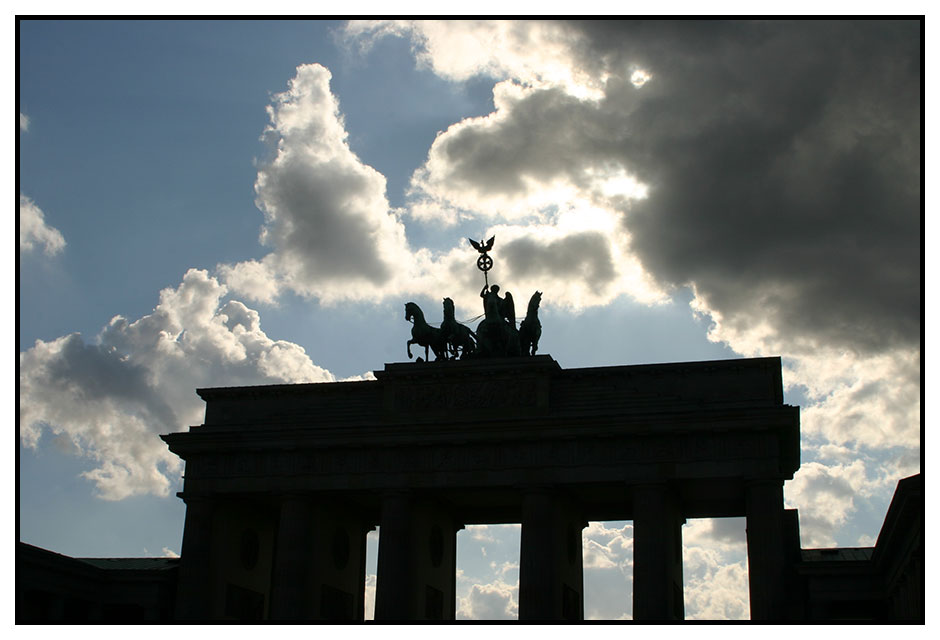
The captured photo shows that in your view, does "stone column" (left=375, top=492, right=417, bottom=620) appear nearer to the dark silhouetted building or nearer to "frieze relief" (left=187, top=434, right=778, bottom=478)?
the dark silhouetted building

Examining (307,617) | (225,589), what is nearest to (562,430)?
(307,617)

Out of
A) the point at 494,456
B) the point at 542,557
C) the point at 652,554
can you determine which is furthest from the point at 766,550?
the point at 494,456

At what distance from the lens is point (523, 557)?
5047 centimetres

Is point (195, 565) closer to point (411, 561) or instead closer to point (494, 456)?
point (411, 561)

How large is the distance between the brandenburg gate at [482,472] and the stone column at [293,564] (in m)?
0.09

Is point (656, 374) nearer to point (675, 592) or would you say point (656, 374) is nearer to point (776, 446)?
point (776, 446)

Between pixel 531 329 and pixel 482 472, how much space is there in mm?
7801

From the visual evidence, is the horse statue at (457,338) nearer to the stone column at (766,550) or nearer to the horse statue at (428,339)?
the horse statue at (428,339)

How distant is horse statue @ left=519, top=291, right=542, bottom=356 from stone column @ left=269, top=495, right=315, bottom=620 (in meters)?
12.9

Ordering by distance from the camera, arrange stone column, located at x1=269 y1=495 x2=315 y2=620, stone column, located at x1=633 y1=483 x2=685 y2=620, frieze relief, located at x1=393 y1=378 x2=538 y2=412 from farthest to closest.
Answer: frieze relief, located at x1=393 y1=378 x2=538 y2=412
stone column, located at x1=269 y1=495 x2=315 y2=620
stone column, located at x1=633 y1=483 x2=685 y2=620

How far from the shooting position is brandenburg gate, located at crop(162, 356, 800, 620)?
48.9 meters

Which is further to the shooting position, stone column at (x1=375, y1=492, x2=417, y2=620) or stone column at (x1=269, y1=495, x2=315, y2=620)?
stone column at (x1=269, y1=495, x2=315, y2=620)

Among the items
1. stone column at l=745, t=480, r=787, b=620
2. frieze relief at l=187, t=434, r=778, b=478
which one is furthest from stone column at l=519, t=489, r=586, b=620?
stone column at l=745, t=480, r=787, b=620

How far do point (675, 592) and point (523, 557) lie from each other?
7.56 metres
